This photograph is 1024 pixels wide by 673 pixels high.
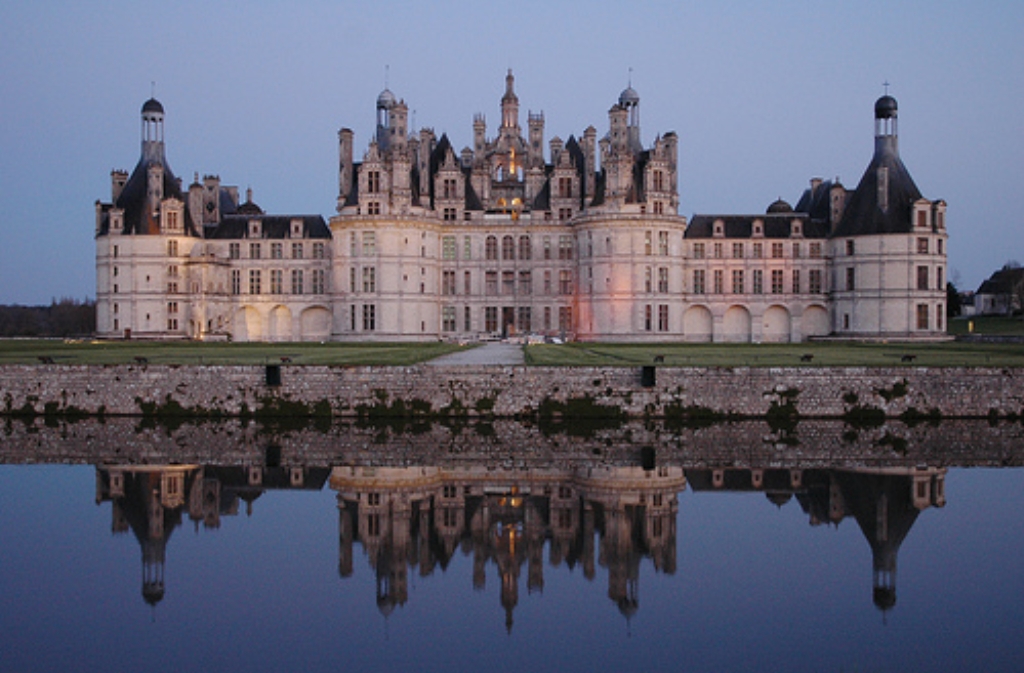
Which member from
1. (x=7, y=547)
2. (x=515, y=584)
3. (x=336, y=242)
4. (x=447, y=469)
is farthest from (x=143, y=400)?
(x=336, y=242)

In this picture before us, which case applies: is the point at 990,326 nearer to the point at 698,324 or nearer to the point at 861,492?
the point at 698,324

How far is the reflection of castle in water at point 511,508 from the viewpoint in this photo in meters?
15.0

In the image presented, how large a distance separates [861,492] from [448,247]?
157 feet

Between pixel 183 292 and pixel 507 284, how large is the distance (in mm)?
20101

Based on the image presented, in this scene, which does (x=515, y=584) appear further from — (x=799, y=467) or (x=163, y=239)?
(x=163, y=239)

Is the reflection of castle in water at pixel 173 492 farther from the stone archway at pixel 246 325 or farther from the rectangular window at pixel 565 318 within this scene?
the stone archway at pixel 246 325

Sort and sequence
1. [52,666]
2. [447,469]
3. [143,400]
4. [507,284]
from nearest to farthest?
[52,666] < [447,469] < [143,400] < [507,284]

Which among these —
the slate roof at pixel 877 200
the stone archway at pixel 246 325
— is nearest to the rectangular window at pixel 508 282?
the stone archway at pixel 246 325

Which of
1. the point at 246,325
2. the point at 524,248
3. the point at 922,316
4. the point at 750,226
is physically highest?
the point at 750,226

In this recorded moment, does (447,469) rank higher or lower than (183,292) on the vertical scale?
lower

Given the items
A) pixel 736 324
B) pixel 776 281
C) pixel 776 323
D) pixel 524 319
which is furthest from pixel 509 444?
pixel 776 323

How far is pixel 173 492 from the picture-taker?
20.4 meters

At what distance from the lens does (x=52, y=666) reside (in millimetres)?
11000

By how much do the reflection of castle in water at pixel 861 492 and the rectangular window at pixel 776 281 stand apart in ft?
144
